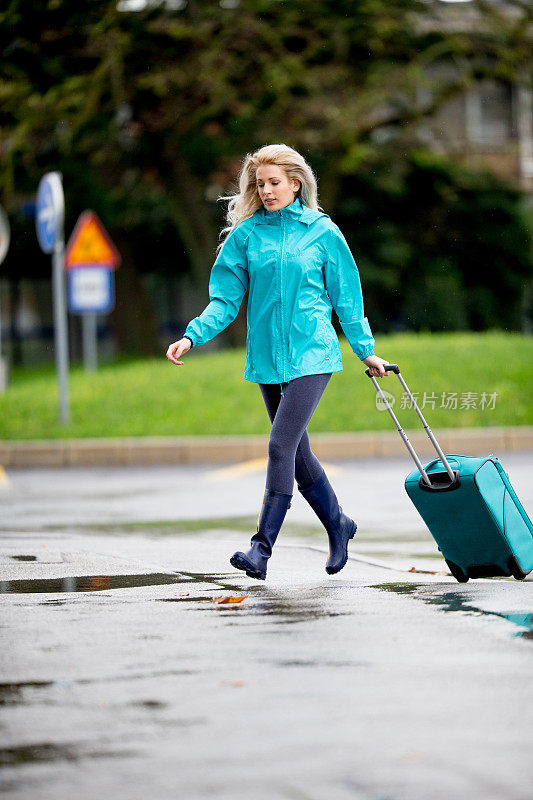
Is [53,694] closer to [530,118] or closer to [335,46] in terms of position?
[335,46]

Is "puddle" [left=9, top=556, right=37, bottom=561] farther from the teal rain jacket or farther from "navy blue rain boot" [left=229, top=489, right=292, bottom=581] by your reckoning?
the teal rain jacket

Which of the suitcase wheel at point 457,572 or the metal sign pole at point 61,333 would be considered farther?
the metal sign pole at point 61,333

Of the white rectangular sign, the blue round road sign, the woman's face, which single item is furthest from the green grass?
the woman's face

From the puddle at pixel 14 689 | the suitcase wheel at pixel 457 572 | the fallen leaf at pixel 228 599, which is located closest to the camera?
the puddle at pixel 14 689

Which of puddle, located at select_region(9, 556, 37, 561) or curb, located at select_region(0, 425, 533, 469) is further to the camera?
curb, located at select_region(0, 425, 533, 469)

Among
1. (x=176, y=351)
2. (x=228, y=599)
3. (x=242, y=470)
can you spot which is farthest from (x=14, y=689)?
(x=242, y=470)

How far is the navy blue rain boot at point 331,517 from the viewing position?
6562 millimetres

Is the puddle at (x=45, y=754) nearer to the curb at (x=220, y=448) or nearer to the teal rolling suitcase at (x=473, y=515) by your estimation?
the teal rolling suitcase at (x=473, y=515)

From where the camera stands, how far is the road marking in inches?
509

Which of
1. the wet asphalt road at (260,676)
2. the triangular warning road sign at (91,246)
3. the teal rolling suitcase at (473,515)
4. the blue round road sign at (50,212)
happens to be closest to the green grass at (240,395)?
the triangular warning road sign at (91,246)

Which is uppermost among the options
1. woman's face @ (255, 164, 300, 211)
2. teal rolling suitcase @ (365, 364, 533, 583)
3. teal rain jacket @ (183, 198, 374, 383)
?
woman's face @ (255, 164, 300, 211)

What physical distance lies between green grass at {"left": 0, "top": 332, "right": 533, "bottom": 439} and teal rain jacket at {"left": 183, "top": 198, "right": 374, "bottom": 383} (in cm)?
925

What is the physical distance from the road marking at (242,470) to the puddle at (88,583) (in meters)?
6.12

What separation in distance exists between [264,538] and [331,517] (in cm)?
39
